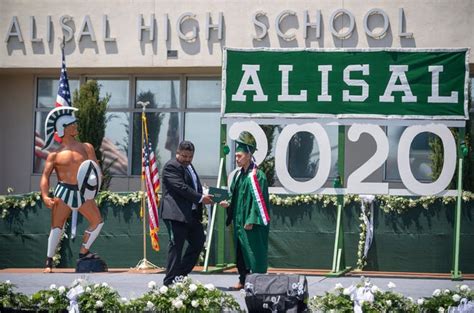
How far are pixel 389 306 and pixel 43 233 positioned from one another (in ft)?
29.5

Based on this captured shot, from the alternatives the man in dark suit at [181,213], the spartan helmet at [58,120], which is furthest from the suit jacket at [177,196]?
the spartan helmet at [58,120]

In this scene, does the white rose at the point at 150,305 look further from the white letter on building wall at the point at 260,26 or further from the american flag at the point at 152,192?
the white letter on building wall at the point at 260,26

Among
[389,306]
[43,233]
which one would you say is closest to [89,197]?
[43,233]

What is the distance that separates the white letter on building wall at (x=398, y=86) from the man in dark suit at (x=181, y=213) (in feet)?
12.4

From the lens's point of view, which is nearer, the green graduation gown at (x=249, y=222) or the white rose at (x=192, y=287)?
the white rose at (x=192, y=287)

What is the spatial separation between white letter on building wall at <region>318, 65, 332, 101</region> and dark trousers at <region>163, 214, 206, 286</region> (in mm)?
3498

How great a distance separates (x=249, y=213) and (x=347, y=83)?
3.39 meters

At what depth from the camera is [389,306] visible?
372 inches

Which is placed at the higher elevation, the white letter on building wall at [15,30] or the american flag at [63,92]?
the white letter on building wall at [15,30]

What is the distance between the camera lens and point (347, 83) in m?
14.4

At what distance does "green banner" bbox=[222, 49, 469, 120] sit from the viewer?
14078 millimetres

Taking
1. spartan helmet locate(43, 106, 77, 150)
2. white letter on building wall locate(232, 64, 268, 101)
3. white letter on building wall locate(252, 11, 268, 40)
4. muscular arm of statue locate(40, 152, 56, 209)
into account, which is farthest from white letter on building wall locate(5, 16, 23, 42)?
white letter on building wall locate(232, 64, 268, 101)

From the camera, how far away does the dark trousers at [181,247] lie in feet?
38.1

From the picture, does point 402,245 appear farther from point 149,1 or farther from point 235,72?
point 149,1
